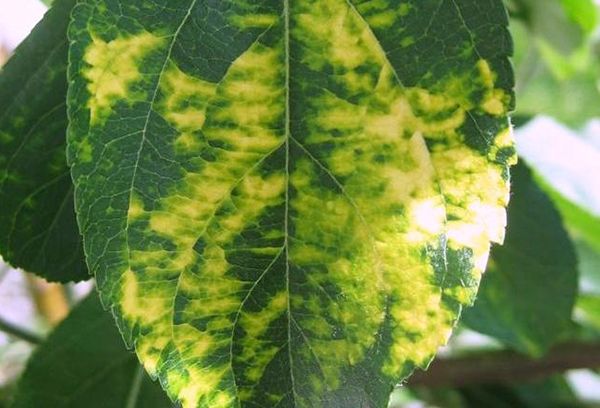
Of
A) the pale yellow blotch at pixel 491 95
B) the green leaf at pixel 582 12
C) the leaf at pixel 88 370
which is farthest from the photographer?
the green leaf at pixel 582 12

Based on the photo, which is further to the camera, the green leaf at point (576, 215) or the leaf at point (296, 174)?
the green leaf at point (576, 215)

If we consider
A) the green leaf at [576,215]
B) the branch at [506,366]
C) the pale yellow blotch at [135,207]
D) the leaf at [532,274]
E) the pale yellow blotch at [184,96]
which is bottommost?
the branch at [506,366]

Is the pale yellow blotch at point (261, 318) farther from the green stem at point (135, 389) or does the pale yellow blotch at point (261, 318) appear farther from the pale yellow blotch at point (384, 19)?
the green stem at point (135, 389)

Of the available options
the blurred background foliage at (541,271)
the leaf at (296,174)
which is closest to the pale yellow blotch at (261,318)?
the leaf at (296,174)

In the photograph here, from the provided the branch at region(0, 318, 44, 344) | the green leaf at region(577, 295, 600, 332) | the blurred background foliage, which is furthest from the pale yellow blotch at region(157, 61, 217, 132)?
the green leaf at region(577, 295, 600, 332)

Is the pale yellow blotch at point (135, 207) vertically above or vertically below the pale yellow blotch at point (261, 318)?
above

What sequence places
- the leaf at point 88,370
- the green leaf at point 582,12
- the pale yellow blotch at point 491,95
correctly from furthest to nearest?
the green leaf at point 582,12 → the leaf at point 88,370 → the pale yellow blotch at point 491,95

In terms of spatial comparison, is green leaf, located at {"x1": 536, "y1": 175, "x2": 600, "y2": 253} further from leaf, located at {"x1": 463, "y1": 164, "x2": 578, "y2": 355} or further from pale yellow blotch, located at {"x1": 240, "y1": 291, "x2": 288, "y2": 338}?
pale yellow blotch, located at {"x1": 240, "y1": 291, "x2": 288, "y2": 338}

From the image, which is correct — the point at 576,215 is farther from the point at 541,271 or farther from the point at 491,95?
the point at 491,95
